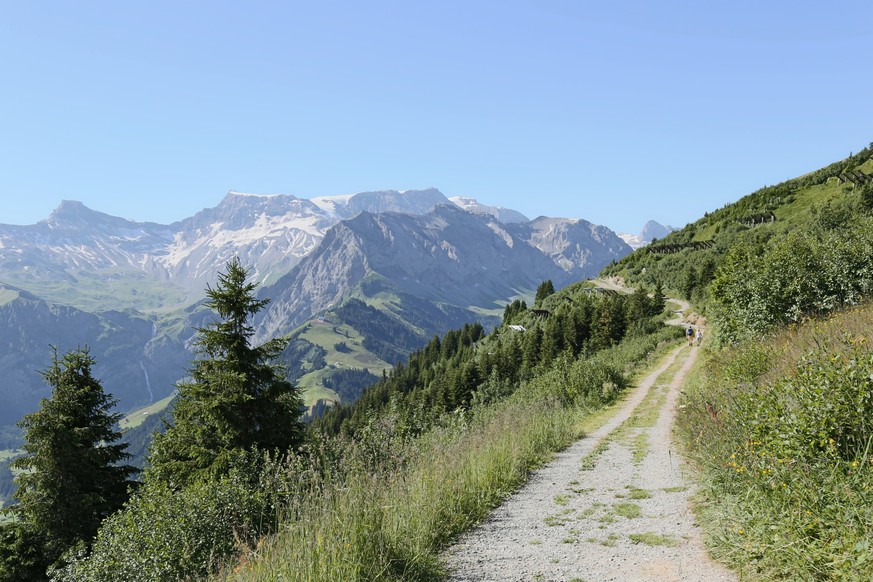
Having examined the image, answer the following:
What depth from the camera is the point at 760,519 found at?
6074 mm

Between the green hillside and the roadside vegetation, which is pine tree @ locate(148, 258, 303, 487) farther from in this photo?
the roadside vegetation

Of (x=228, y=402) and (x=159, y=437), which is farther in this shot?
(x=159, y=437)

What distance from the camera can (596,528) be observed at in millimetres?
7980

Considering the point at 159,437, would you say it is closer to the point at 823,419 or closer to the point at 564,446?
the point at 564,446

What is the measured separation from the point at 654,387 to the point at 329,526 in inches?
920

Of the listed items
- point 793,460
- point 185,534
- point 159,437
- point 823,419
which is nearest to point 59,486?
point 159,437

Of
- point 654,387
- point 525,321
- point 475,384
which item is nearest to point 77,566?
point 654,387

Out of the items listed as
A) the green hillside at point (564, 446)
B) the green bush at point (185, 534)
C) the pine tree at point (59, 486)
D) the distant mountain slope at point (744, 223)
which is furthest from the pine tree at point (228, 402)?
the distant mountain slope at point (744, 223)

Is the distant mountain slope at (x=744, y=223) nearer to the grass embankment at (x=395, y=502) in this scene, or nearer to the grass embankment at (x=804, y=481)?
the grass embankment at (x=395, y=502)

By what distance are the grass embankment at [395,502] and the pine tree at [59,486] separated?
20.0 m

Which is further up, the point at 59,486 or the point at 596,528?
the point at 596,528

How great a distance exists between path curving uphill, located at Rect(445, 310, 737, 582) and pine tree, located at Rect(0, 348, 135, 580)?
22.2 metres

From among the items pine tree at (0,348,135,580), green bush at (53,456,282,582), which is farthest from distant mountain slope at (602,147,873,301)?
pine tree at (0,348,135,580)

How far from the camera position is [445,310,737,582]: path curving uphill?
6406 mm
